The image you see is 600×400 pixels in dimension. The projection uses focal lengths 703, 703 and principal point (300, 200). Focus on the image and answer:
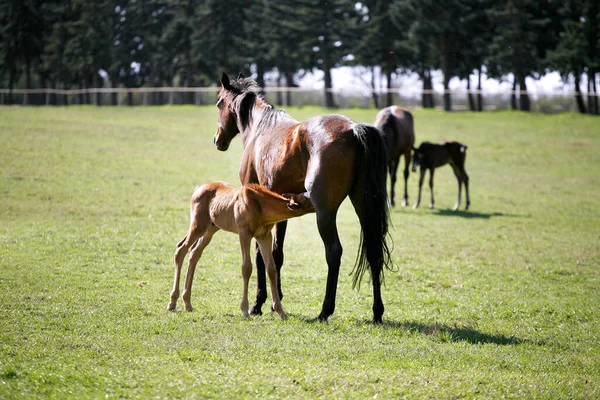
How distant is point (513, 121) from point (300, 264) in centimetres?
3340

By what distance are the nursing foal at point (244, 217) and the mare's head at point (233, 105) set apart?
5.57ft

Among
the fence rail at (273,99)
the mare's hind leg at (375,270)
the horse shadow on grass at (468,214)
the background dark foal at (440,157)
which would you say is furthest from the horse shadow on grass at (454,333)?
the fence rail at (273,99)

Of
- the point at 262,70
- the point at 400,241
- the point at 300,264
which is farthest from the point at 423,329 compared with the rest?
the point at 262,70

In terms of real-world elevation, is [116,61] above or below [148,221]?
above

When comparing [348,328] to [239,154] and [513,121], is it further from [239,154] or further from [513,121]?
[513,121]

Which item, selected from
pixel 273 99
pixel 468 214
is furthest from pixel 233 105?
pixel 273 99

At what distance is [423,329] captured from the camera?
8023 mm

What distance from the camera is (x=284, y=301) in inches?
370

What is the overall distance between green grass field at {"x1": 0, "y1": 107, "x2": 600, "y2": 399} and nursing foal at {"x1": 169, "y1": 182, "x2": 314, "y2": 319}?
505 millimetres

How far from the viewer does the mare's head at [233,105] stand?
32.3ft

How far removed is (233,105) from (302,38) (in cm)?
5165

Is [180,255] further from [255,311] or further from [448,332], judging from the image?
[448,332]

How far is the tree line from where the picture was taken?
51438 mm

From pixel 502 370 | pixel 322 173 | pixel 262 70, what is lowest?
pixel 502 370
